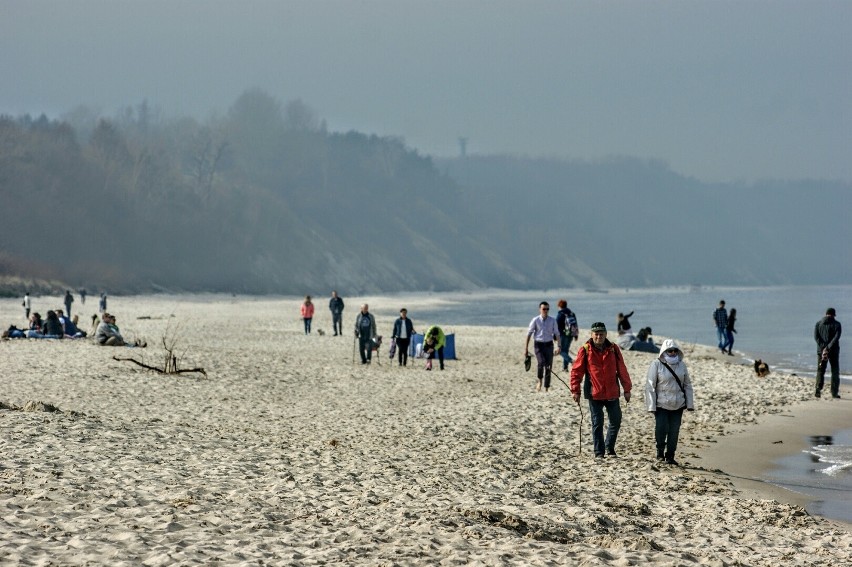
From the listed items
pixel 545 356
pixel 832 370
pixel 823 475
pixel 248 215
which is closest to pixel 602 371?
pixel 823 475

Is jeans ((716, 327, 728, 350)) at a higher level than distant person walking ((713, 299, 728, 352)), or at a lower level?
lower

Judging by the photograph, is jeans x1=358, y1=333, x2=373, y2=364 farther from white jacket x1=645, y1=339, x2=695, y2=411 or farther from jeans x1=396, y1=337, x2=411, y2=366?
white jacket x1=645, y1=339, x2=695, y2=411

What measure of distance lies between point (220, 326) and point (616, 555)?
1346 inches

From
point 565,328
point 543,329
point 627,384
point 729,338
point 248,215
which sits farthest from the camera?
point 248,215

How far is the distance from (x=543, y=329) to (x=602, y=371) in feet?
21.7

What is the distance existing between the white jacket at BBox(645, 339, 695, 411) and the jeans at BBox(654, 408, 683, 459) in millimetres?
140

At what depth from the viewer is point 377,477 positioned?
31.2 feet

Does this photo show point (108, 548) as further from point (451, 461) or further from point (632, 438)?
point (632, 438)

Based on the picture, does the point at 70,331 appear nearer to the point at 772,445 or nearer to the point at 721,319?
the point at 721,319

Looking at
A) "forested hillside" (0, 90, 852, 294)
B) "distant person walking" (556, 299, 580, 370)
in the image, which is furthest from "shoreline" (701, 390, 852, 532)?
"forested hillside" (0, 90, 852, 294)

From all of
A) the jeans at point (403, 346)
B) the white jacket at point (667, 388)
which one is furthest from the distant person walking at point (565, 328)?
the white jacket at point (667, 388)

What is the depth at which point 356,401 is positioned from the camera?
653 inches

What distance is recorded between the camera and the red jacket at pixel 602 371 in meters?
10.9

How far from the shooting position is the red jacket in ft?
35.7
